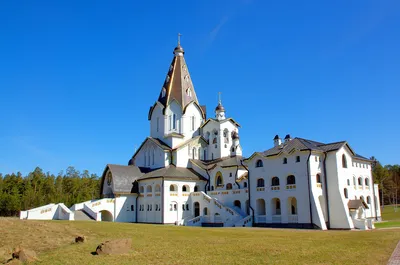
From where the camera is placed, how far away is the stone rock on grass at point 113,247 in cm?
1438

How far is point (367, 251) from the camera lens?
1567 centimetres

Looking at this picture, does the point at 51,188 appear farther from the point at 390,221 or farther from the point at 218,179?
the point at 390,221

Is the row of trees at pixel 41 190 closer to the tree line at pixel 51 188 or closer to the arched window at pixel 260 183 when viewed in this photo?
the tree line at pixel 51 188

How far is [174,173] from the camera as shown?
43.7m

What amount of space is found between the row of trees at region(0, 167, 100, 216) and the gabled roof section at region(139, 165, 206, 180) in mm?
23170

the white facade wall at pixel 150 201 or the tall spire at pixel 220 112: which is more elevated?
the tall spire at pixel 220 112

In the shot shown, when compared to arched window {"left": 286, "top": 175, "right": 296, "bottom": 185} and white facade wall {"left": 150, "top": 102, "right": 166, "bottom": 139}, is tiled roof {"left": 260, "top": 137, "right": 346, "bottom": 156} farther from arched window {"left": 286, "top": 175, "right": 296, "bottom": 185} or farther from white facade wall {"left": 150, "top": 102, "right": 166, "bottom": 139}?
white facade wall {"left": 150, "top": 102, "right": 166, "bottom": 139}

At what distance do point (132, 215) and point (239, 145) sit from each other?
16417 millimetres

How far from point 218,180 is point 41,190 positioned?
38.7 meters

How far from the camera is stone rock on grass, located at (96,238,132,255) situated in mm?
14375

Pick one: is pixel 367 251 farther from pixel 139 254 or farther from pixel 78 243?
pixel 78 243

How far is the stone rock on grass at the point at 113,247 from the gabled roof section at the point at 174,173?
88.5 ft

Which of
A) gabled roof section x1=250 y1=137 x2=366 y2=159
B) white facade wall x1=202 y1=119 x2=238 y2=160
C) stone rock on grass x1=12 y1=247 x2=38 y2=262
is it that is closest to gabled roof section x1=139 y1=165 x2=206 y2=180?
white facade wall x1=202 y1=119 x2=238 y2=160

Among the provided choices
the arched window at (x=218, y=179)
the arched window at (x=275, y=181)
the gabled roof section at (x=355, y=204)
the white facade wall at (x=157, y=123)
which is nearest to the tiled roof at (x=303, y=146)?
the arched window at (x=275, y=181)
